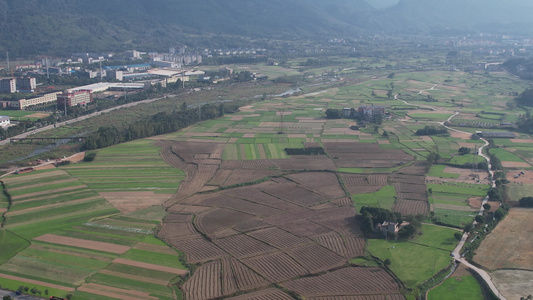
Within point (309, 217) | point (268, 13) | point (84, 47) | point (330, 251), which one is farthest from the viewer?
point (268, 13)

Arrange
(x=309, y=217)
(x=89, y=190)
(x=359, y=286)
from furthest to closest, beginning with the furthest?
(x=89, y=190) < (x=309, y=217) < (x=359, y=286)

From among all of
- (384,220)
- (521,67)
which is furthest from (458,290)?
(521,67)

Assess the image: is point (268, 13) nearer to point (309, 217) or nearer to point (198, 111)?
point (198, 111)

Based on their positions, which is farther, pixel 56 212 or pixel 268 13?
pixel 268 13

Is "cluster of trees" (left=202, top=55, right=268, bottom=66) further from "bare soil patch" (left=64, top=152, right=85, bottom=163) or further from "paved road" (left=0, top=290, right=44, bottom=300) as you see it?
"paved road" (left=0, top=290, right=44, bottom=300)

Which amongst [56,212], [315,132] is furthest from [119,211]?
[315,132]

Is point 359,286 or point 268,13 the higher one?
point 268,13

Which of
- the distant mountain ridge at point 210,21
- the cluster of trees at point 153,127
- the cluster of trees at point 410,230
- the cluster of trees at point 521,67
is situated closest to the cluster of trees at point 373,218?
the cluster of trees at point 410,230

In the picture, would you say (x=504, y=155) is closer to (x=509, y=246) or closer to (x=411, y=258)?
(x=509, y=246)
